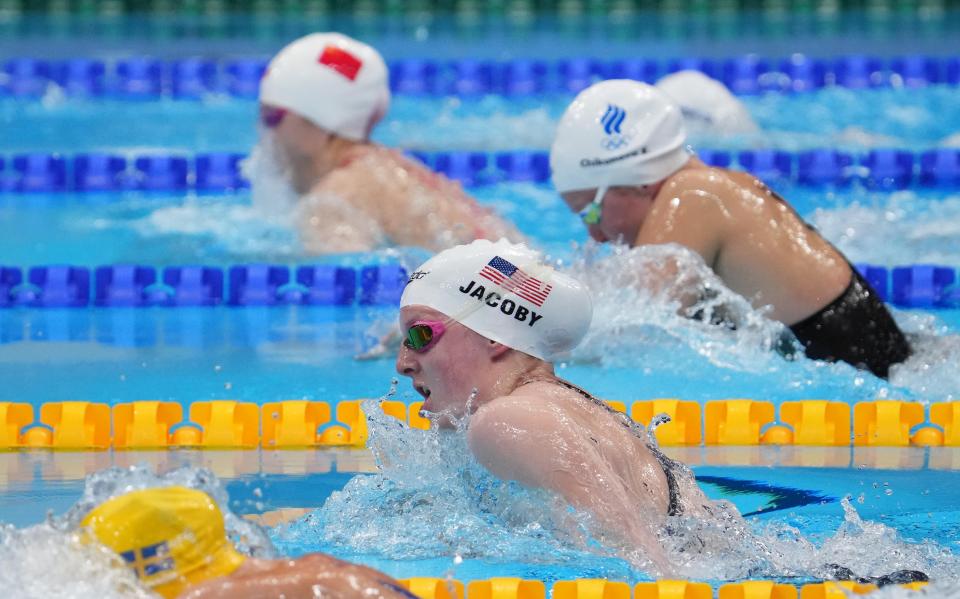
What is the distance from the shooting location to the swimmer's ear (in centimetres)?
301

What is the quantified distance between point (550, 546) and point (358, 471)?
1157mm

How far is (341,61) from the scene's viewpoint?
19.1 ft

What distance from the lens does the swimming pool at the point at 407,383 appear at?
122 inches

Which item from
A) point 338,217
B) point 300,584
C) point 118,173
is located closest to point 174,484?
point 300,584

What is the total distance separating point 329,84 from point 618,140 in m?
1.53

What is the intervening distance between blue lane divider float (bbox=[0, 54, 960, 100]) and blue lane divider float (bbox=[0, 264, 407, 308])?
3.86 m

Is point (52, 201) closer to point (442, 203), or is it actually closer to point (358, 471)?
point (442, 203)

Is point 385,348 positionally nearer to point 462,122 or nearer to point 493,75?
point 462,122

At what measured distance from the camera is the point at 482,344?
3.01 metres

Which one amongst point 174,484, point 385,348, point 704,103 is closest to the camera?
point 174,484

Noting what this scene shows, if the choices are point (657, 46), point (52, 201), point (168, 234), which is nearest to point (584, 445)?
point (168, 234)

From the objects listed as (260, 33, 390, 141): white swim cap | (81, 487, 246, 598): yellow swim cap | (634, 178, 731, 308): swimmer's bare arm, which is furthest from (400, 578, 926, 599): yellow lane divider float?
(260, 33, 390, 141): white swim cap

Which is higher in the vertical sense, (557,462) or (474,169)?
(557,462)

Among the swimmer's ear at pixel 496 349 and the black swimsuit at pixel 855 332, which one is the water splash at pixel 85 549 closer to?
the swimmer's ear at pixel 496 349
